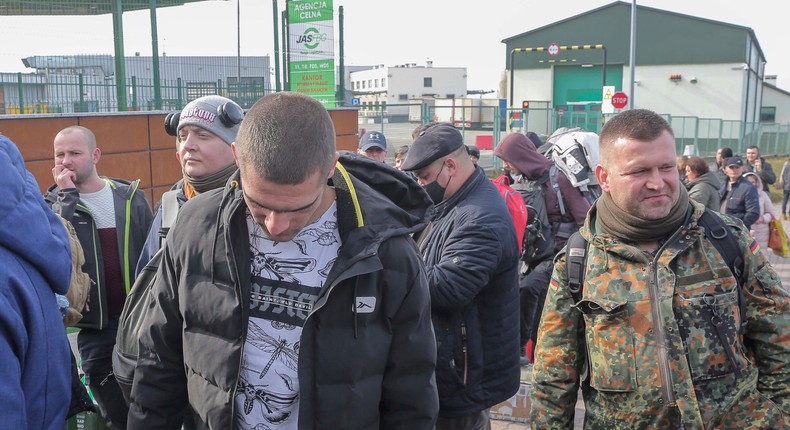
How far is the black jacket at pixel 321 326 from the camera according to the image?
196 cm

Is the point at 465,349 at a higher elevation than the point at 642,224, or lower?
lower

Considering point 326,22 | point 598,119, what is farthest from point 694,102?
point 326,22

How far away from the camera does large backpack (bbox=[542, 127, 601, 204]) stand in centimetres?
550

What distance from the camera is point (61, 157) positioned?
427 cm

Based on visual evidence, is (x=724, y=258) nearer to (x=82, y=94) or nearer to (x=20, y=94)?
(x=20, y=94)

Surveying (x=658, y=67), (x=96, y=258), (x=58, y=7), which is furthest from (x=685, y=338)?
(x=658, y=67)

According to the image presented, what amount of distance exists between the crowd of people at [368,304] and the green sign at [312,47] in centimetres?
947

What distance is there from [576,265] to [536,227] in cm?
273

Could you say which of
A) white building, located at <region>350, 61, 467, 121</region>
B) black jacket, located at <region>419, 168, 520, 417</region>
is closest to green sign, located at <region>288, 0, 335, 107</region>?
black jacket, located at <region>419, 168, 520, 417</region>

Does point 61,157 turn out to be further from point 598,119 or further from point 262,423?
point 598,119

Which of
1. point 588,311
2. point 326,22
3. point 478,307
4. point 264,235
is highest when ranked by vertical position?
point 326,22

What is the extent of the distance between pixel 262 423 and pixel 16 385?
68cm

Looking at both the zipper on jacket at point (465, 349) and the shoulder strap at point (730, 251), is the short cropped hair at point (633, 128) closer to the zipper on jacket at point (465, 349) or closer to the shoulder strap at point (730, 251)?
the shoulder strap at point (730, 251)

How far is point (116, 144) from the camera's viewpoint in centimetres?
947
